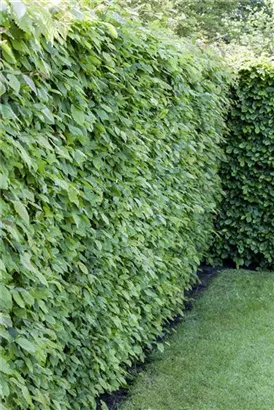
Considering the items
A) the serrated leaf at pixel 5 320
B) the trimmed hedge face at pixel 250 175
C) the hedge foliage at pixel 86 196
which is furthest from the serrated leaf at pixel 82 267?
the trimmed hedge face at pixel 250 175

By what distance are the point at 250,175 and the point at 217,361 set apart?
2779 millimetres

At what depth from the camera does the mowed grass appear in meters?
3.45

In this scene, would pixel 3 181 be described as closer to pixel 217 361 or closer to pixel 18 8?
pixel 18 8

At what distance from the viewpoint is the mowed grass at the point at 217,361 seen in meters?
3.45

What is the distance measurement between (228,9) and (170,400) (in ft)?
50.5

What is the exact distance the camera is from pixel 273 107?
5.91m

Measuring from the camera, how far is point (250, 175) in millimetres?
6137

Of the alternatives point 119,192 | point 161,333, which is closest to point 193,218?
point 161,333

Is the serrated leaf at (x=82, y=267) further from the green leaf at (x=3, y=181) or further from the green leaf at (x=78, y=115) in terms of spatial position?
the green leaf at (x=3, y=181)

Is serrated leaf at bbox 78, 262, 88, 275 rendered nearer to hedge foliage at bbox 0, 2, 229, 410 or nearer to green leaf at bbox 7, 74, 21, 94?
hedge foliage at bbox 0, 2, 229, 410

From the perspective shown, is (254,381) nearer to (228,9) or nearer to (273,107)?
(273,107)

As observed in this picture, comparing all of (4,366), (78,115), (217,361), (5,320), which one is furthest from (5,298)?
(217,361)

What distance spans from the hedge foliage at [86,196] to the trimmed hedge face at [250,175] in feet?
5.26

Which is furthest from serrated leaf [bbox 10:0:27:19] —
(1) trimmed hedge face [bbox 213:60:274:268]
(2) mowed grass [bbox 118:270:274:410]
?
(1) trimmed hedge face [bbox 213:60:274:268]
